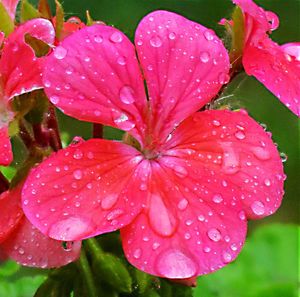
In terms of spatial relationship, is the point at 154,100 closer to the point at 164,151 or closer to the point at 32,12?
the point at 164,151

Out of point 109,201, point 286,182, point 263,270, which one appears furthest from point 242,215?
point 286,182

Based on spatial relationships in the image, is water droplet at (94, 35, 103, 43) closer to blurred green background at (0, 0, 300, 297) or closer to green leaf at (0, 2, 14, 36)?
green leaf at (0, 2, 14, 36)

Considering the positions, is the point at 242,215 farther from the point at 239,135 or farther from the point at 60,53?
the point at 60,53

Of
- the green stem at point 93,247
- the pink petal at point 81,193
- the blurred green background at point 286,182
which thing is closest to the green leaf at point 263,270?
the blurred green background at point 286,182

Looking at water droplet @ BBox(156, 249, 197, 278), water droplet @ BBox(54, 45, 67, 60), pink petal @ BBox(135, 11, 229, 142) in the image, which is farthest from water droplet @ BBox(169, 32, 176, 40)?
water droplet @ BBox(156, 249, 197, 278)

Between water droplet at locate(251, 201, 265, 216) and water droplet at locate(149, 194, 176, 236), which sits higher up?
water droplet at locate(251, 201, 265, 216)

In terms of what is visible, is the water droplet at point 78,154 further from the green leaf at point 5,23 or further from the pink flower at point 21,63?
the green leaf at point 5,23
